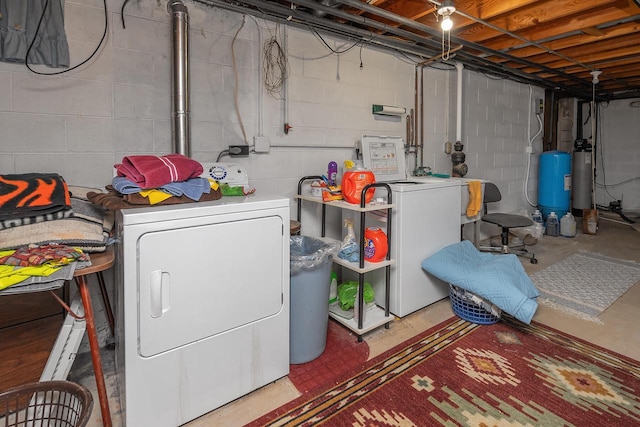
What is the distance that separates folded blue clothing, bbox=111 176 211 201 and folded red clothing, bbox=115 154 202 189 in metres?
0.02

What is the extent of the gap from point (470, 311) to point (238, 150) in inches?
75.1

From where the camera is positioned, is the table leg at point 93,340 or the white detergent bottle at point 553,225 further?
the white detergent bottle at point 553,225

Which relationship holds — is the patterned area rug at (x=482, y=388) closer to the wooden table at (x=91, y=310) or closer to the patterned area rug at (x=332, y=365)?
the patterned area rug at (x=332, y=365)

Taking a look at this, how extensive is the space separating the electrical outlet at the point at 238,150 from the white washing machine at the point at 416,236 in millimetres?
987

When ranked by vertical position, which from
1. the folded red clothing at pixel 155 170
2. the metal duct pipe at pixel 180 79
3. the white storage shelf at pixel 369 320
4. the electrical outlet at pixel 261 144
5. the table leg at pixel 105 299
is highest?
the metal duct pipe at pixel 180 79

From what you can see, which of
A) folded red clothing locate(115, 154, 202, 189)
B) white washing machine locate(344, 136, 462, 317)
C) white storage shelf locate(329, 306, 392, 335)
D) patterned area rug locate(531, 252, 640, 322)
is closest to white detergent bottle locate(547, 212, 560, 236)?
patterned area rug locate(531, 252, 640, 322)

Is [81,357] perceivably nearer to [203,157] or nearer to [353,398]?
[203,157]

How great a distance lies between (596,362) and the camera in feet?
6.30

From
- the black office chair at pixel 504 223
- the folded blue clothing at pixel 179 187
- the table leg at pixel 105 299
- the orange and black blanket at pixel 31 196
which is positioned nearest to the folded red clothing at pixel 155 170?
the folded blue clothing at pixel 179 187

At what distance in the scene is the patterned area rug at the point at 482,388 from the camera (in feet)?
5.00

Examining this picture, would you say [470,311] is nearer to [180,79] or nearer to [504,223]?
[504,223]

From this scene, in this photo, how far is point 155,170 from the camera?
150cm

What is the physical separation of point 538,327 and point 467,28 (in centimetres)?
252

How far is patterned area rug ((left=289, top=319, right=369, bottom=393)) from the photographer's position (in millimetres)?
1773
